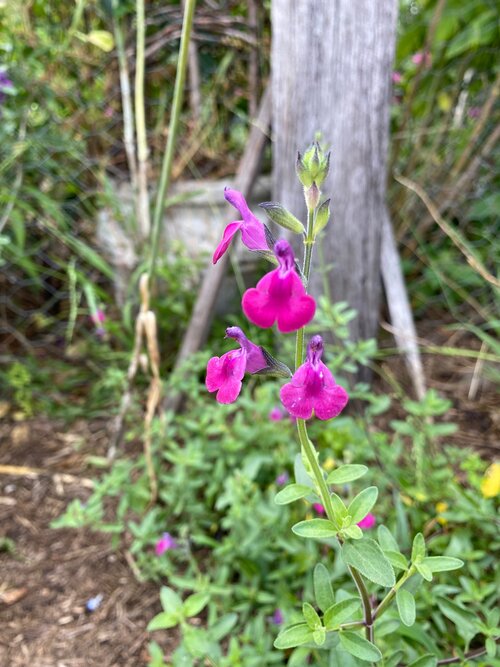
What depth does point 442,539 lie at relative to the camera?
1.17 meters

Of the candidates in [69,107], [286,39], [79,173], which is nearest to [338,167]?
[286,39]

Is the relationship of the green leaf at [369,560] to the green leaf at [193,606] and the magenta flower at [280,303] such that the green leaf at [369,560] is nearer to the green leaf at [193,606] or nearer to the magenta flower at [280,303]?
the magenta flower at [280,303]

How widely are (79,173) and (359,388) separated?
4.78 feet

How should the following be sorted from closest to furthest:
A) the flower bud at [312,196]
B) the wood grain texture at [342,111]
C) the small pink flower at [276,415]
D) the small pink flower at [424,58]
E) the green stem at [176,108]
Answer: the flower bud at [312,196] → the green stem at [176,108] → the small pink flower at [276,415] → the wood grain texture at [342,111] → the small pink flower at [424,58]

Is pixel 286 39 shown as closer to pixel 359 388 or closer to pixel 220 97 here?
pixel 220 97

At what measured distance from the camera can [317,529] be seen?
67cm

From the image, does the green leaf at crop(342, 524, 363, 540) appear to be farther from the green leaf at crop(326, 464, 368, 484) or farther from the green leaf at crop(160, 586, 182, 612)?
the green leaf at crop(160, 586, 182, 612)

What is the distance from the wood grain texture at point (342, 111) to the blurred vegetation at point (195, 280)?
0.91 ft

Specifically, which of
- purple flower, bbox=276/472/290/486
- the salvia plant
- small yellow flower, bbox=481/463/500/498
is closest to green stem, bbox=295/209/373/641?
the salvia plant

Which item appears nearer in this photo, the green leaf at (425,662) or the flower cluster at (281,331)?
the flower cluster at (281,331)

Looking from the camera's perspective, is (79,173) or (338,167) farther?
(79,173)

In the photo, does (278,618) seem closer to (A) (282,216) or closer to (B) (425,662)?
(B) (425,662)

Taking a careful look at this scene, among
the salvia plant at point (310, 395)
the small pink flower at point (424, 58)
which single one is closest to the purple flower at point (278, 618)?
the salvia plant at point (310, 395)

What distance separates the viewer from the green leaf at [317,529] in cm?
66
